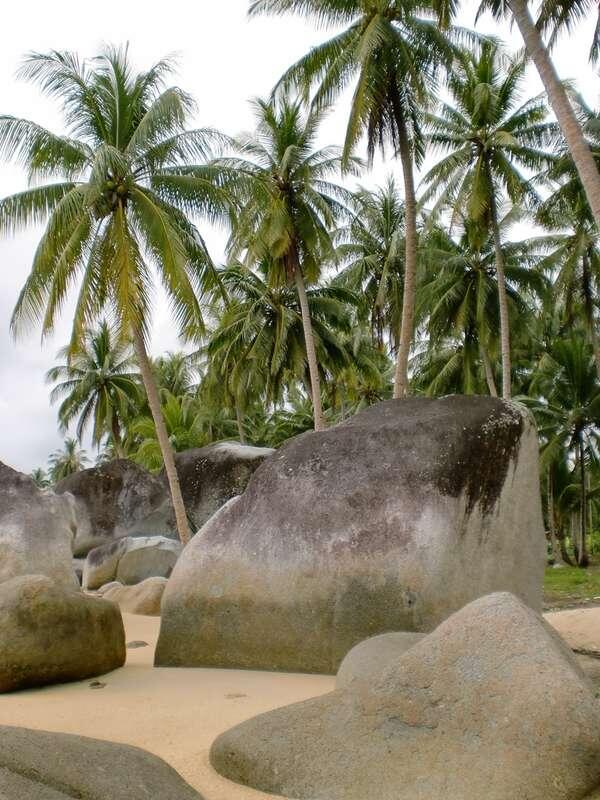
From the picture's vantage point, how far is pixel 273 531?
702 centimetres

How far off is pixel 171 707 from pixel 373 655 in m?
1.45

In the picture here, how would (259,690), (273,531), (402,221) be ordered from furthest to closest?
(402,221) < (273,531) < (259,690)

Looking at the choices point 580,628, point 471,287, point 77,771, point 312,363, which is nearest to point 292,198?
point 312,363

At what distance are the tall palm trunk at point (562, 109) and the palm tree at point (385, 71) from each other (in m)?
3.99

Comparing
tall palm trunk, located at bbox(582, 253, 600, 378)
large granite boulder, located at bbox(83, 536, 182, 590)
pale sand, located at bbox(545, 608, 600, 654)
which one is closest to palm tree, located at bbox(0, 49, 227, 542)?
large granite boulder, located at bbox(83, 536, 182, 590)

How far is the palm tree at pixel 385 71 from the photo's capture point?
48.2 feet

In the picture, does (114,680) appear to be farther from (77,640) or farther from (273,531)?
(273,531)

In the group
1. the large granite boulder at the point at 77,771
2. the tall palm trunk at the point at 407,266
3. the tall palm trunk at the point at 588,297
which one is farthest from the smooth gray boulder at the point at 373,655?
the tall palm trunk at the point at 588,297

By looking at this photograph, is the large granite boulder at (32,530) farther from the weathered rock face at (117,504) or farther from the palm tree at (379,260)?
the palm tree at (379,260)

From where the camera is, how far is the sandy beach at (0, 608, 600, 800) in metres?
4.24

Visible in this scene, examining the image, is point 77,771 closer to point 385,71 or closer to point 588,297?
point 385,71

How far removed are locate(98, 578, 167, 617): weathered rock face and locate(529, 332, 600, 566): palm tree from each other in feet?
57.1

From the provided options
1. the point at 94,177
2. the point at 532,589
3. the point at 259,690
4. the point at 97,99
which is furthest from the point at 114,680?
the point at 97,99

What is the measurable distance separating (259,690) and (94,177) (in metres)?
9.81
